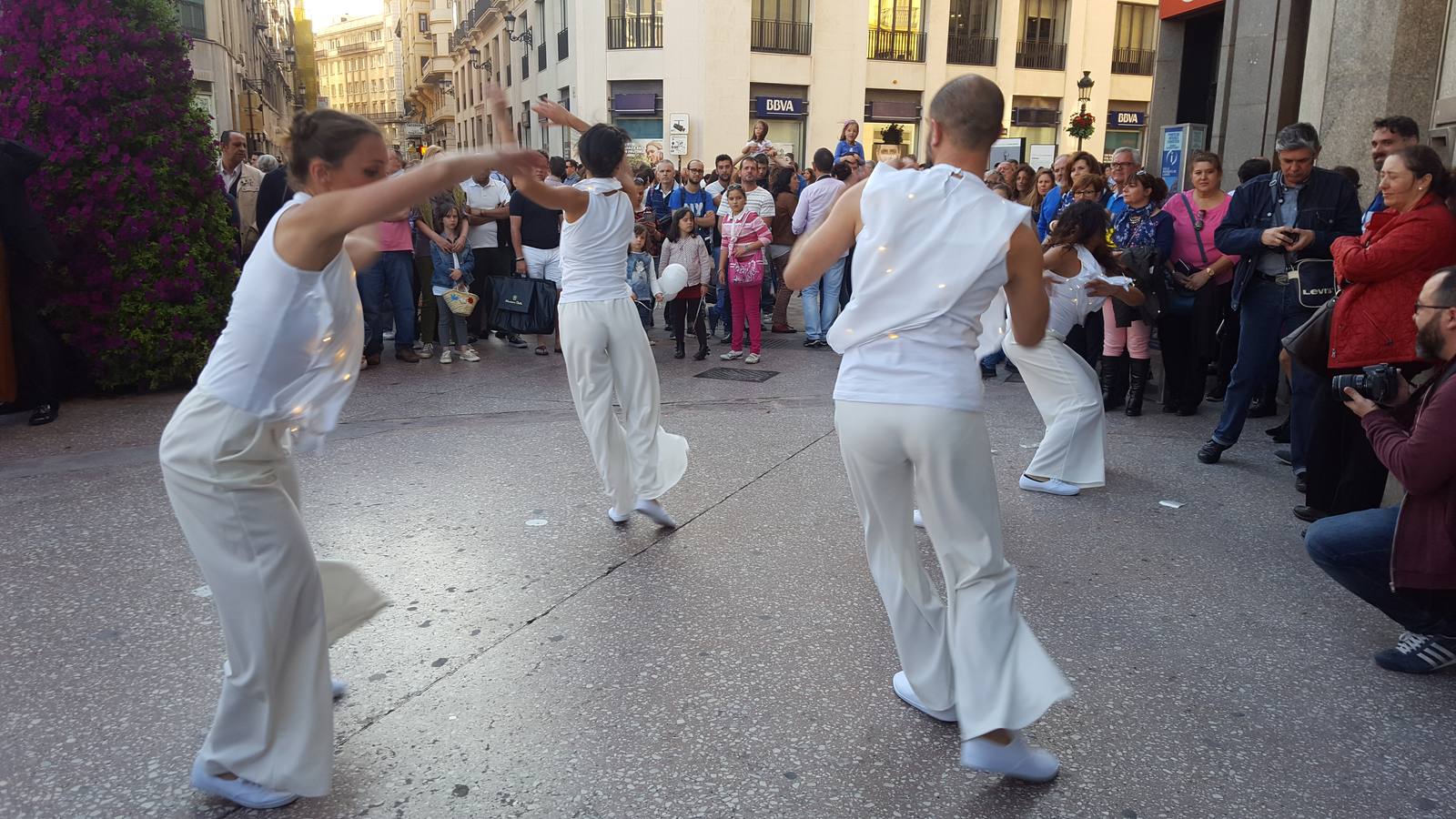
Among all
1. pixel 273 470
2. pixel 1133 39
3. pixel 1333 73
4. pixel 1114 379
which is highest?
pixel 1133 39

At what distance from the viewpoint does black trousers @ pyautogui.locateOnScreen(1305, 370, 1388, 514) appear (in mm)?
4820

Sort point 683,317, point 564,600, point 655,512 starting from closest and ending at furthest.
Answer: point 564,600, point 655,512, point 683,317

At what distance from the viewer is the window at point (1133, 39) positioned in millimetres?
33219

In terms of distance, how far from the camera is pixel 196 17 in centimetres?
2439

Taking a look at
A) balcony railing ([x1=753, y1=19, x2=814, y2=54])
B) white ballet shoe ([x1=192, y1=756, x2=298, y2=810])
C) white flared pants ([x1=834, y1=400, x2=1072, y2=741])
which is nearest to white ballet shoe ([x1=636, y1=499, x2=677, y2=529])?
white flared pants ([x1=834, y1=400, x2=1072, y2=741])

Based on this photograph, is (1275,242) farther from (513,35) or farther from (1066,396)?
(513,35)

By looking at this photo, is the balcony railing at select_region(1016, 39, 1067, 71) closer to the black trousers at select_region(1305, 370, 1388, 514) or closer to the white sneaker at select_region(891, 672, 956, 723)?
the black trousers at select_region(1305, 370, 1388, 514)

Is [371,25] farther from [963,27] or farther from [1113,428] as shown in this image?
[1113,428]

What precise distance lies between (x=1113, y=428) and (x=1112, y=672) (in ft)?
13.2

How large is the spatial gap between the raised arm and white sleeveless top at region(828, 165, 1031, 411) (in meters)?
0.04

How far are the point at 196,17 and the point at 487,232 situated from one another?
18795 mm

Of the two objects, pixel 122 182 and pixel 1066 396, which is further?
pixel 122 182

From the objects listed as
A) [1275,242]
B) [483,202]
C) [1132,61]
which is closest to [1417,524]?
[1275,242]

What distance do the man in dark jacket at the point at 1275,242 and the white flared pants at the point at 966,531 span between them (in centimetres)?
387
